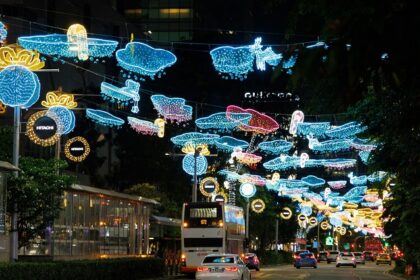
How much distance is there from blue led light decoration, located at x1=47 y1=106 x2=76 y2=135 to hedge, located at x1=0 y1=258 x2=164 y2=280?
190 inches

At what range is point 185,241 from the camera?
1529 inches

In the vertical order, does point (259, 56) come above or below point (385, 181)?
above

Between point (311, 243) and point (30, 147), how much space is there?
7502 cm

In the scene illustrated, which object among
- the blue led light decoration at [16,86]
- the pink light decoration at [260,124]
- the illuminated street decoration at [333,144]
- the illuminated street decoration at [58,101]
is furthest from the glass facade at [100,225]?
the illuminated street decoration at [333,144]

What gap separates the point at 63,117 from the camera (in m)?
26.2

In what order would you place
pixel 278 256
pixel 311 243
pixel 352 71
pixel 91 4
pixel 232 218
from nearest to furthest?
pixel 352 71
pixel 232 218
pixel 91 4
pixel 278 256
pixel 311 243

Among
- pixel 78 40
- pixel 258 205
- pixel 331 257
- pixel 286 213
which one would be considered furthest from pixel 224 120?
pixel 331 257

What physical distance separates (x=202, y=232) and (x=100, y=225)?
7.30 meters

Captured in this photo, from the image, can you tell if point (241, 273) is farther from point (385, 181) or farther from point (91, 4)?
point (91, 4)

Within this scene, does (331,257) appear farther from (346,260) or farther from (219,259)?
(219,259)

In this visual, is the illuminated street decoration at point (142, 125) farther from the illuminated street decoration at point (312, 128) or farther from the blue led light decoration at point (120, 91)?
the illuminated street decoration at point (312, 128)

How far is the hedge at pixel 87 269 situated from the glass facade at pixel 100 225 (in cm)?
188

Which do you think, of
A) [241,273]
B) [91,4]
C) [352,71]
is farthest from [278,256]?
[352,71]

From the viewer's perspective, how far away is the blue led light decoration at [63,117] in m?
25.8
